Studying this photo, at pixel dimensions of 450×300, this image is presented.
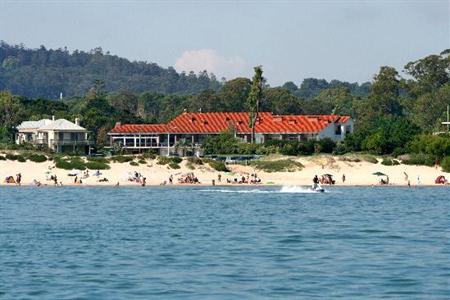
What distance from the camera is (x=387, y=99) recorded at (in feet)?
504

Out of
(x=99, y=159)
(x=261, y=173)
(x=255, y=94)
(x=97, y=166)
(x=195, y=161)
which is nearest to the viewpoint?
(x=97, y=166)

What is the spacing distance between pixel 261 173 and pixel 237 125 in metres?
26.8

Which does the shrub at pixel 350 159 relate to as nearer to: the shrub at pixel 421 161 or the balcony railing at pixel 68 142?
the shrub at pixel 421 161

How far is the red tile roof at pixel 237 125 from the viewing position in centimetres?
12094

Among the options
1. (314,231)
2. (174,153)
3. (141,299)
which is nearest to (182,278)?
(141,299)

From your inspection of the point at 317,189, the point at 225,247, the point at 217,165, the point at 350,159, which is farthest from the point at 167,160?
the point at 225,247

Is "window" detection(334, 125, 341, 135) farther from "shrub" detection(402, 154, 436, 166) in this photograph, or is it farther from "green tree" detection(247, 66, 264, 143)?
"shrub" detection(402, 154, 436, 166)

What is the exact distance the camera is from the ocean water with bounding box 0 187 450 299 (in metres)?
37.3

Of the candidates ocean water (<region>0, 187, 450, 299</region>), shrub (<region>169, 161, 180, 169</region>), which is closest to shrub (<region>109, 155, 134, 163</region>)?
shrub (<region>169, 161, 180, 169</region>)

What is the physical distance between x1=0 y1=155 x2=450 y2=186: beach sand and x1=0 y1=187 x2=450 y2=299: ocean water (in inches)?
481

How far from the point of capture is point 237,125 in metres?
124

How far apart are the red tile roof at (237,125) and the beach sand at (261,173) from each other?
21209 mm

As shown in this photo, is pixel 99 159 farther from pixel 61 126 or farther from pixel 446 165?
pixel 446 165

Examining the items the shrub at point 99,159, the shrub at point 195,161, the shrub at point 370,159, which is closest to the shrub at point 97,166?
the shrub at point 99,159
